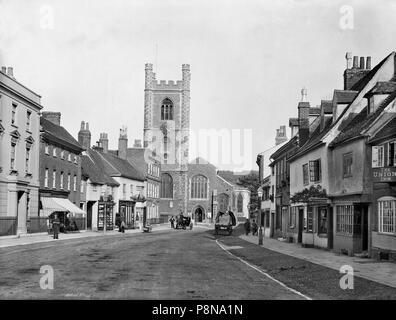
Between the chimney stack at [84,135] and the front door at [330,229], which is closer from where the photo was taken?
the front door at [330,229]

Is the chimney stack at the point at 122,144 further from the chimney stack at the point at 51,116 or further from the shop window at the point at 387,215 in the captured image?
the shop window at the point at 387,215

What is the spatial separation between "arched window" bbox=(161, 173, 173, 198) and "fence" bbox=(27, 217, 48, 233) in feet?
213

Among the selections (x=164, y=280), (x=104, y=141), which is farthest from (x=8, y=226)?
(x=104, y=141)

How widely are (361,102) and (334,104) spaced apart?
2.36 meters

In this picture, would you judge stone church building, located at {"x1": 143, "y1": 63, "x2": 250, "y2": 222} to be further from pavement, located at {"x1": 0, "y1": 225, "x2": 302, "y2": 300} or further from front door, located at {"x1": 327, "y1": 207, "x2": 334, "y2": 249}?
pavement, located at {"x1": 0, "y1": 225, "x2": 302, "y2": 300}

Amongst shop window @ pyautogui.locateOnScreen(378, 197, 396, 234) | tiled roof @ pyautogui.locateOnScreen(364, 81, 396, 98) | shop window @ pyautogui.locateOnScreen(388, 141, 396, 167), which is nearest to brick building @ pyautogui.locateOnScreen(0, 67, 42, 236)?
tiled roof @ pyautogui.locateOnScreen(364, 81, 396, 98)

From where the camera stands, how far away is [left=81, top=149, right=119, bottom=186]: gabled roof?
62.4 m

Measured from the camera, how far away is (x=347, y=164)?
26625 millimetres

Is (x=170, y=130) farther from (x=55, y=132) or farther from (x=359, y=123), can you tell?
(x=359, y=123)

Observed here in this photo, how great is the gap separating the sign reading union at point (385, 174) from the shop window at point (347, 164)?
→ 18.0ft

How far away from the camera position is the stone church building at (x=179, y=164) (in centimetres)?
11238

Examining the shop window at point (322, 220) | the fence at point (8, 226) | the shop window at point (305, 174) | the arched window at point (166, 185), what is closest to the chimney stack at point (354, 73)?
the shop window at point (305, 174)

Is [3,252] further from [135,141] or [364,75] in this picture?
[135,141]

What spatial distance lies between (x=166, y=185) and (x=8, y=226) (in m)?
73.8
